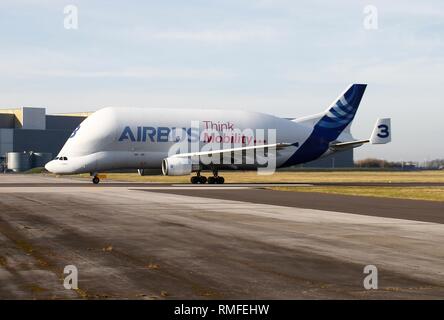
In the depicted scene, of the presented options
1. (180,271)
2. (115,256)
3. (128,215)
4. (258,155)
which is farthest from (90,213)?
(258,155)

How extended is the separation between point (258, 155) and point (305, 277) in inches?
1684

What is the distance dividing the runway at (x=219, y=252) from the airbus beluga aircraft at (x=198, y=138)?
2529 cm

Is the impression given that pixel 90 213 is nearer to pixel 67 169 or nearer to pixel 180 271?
pixel 180 271

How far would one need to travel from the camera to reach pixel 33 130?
114125 millimetres

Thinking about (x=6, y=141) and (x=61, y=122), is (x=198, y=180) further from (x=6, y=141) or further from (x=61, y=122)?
(x=61, y=122)

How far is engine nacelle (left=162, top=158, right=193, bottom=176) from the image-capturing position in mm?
48656

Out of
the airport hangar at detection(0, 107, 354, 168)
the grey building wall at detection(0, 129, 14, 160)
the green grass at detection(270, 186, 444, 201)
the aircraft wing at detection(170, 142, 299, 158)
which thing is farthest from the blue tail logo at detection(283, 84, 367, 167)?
the grey building wall at detection(0, 129, 14, 160)

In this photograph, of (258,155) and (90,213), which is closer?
(90,213)

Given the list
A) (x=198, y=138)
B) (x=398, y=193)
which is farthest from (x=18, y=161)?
(x=398, y=193)

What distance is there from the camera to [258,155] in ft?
174

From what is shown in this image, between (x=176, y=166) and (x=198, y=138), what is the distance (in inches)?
136
